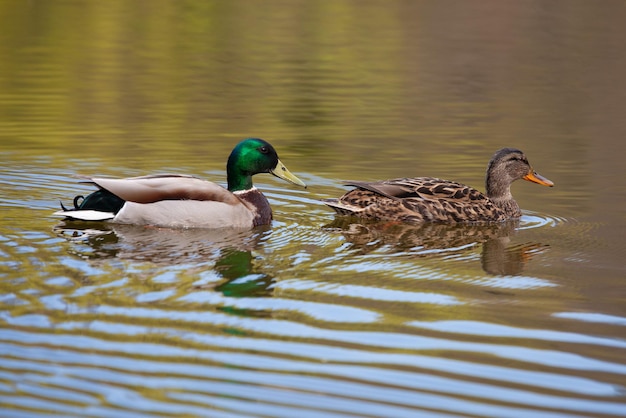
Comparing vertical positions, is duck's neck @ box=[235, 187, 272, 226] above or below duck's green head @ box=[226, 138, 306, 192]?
below

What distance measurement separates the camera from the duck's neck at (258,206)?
34.9ft

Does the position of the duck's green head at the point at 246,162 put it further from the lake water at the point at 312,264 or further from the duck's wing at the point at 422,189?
the duck's wing at the point at 422,189

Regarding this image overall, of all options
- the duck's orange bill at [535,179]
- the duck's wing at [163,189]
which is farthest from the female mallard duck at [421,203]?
the duck's wing at [163,189]

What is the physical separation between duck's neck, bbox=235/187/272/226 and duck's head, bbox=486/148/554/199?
2.58 meters

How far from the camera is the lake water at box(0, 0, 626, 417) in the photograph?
5.97m

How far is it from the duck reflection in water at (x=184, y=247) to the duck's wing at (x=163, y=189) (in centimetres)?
28

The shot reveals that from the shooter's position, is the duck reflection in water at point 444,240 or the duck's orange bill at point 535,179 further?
the duck's orange bill at point 535,179

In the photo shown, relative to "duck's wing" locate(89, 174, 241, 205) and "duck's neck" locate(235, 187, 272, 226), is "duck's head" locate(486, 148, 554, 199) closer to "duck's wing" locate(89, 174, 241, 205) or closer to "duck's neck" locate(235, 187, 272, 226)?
"duck's neck" locate(235, 187, 272, 226)

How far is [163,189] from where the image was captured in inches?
408

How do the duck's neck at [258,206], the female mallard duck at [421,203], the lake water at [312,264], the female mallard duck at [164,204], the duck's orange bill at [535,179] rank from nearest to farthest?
the lake water at [312,264], the female mallard duck at [164,204], the duck's neck at [258,206], the female mallard duck at [421,203], the duck's orange bill at [535,179]

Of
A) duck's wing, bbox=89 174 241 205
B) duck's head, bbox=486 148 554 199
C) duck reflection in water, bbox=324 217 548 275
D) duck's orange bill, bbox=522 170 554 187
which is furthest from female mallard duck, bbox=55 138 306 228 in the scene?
duck's orange bill, bbox=522 170 554 187

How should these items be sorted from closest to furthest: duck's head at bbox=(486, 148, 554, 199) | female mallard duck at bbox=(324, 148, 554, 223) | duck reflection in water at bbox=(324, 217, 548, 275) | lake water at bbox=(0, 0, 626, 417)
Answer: lake water at bbox=(0, 0, 626, 417), duck reflection in water at bbox=(324, 217, 548, 275), female mallard duck at bbox=(324, 148, 554, 223), duck's head at bbox=(486, 148, 554, 199)

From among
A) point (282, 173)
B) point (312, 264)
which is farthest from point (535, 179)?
point (312, 264)

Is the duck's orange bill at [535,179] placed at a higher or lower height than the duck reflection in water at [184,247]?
higher
